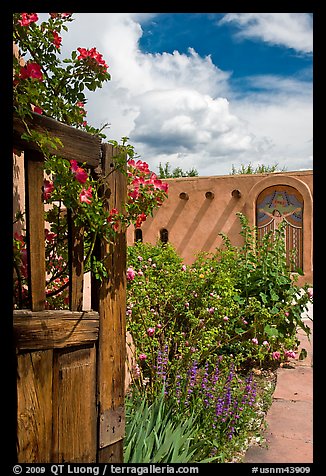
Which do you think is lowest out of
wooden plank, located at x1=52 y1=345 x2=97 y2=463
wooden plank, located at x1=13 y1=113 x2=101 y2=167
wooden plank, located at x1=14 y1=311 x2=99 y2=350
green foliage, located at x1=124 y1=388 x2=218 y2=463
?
green foliage, located at x1=124 y1=388 x2=218 y2=463

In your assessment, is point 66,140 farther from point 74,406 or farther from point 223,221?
point 223,221

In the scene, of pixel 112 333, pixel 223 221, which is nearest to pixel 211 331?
pixel 112 333

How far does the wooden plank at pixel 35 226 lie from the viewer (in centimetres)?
172

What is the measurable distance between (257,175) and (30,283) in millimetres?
9428

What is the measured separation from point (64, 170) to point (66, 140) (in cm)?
20

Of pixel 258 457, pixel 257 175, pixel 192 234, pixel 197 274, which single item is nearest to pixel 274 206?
pixel 257 175

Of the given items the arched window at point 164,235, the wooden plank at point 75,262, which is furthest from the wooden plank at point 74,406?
the arched window at point 164,235

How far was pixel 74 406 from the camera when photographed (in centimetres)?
189

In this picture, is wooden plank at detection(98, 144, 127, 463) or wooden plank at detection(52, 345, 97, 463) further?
wooden plank at detection(98, 144, 127, 463)

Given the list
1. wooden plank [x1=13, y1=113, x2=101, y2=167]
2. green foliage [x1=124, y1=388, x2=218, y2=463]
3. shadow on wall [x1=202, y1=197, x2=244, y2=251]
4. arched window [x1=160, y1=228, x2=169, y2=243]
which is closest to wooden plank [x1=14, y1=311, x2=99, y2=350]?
wooden plank [x1=13, y1=113, x2=101, y2=167]

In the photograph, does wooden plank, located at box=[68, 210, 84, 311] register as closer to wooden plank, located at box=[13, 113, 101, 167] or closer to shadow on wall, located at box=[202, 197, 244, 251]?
wooden plank, located at box=[13, 113, 101, 167]

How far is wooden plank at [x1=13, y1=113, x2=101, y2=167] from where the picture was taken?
1675mm

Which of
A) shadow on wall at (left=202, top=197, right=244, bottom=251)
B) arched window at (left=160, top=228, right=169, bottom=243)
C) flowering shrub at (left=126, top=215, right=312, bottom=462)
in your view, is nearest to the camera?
flowering shrub at (left=126, top=215, right=312, bottom=462)
